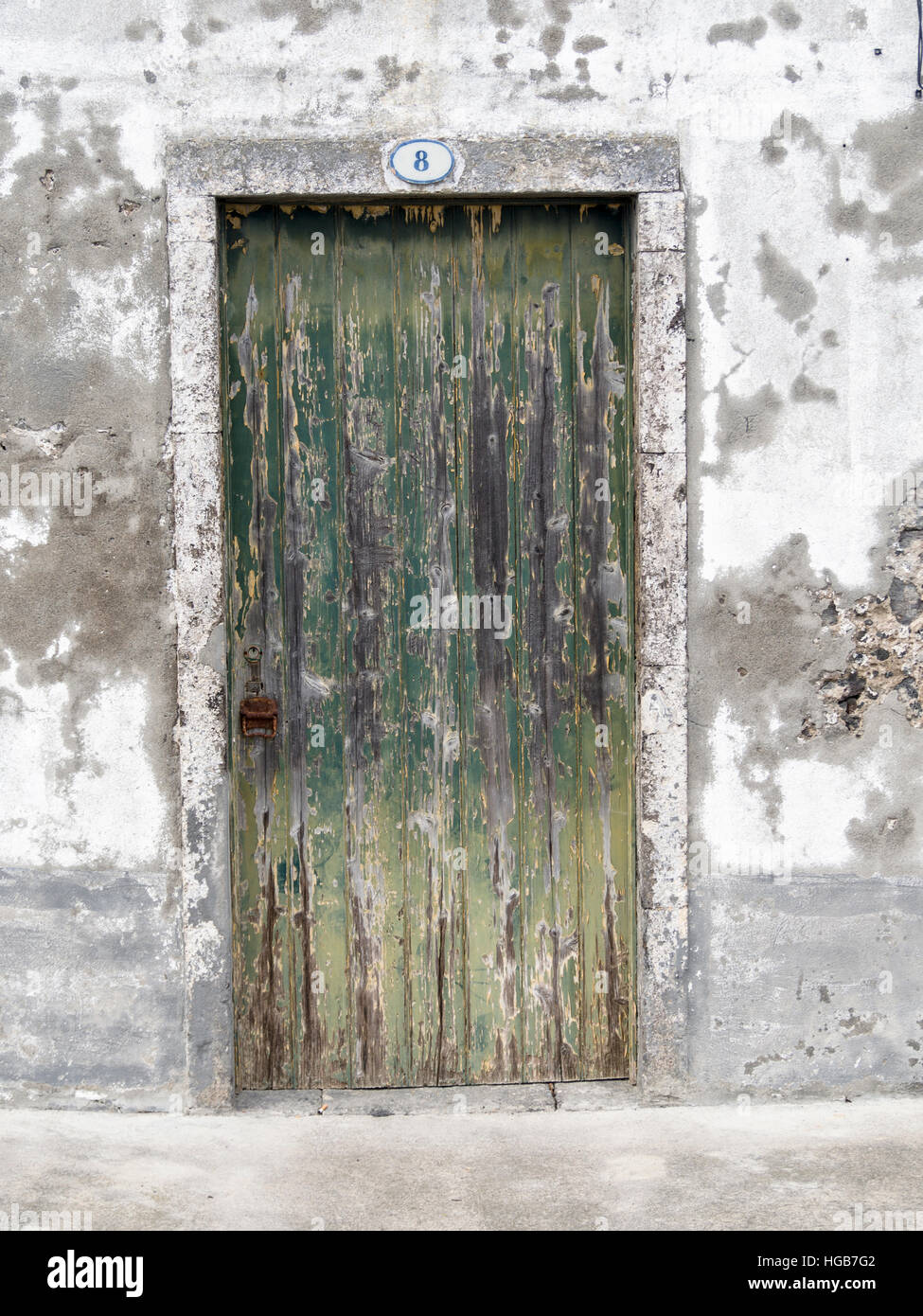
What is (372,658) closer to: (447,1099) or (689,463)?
(689,463)

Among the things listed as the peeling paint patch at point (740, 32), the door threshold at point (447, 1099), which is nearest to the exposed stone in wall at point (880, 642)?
→ the door threshold at point (447, 1099)

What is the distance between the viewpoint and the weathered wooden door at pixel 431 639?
358 cm

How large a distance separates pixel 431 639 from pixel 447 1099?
1384 mm

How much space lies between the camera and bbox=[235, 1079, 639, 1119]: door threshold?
357 centimetres

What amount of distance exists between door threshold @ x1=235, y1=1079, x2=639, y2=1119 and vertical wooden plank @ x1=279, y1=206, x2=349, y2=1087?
9cm

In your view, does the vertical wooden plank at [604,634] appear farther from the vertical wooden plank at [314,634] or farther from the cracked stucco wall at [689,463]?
the vertical wooden plank at [314,634]

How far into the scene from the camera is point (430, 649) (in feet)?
→ 12.0

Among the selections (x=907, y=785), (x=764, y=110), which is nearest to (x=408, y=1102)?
(x=907, y=785)

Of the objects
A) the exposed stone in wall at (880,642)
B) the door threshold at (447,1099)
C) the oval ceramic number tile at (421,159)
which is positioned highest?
the oval ceramic number tile at (421,159)

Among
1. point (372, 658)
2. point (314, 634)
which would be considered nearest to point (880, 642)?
point (372, 658)

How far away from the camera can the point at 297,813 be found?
3654 mm

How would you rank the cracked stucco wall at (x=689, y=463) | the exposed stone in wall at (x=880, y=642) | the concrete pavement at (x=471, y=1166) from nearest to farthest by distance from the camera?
the concrete pavement at (x=471, y=1166)
the cracked stucco wall at (x=689, y=463)
the exposed stone in wall at (x=880, y=642)

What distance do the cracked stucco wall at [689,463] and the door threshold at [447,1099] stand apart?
25 centimetres

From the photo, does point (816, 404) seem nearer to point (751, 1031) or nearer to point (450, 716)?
point (450, 716)
